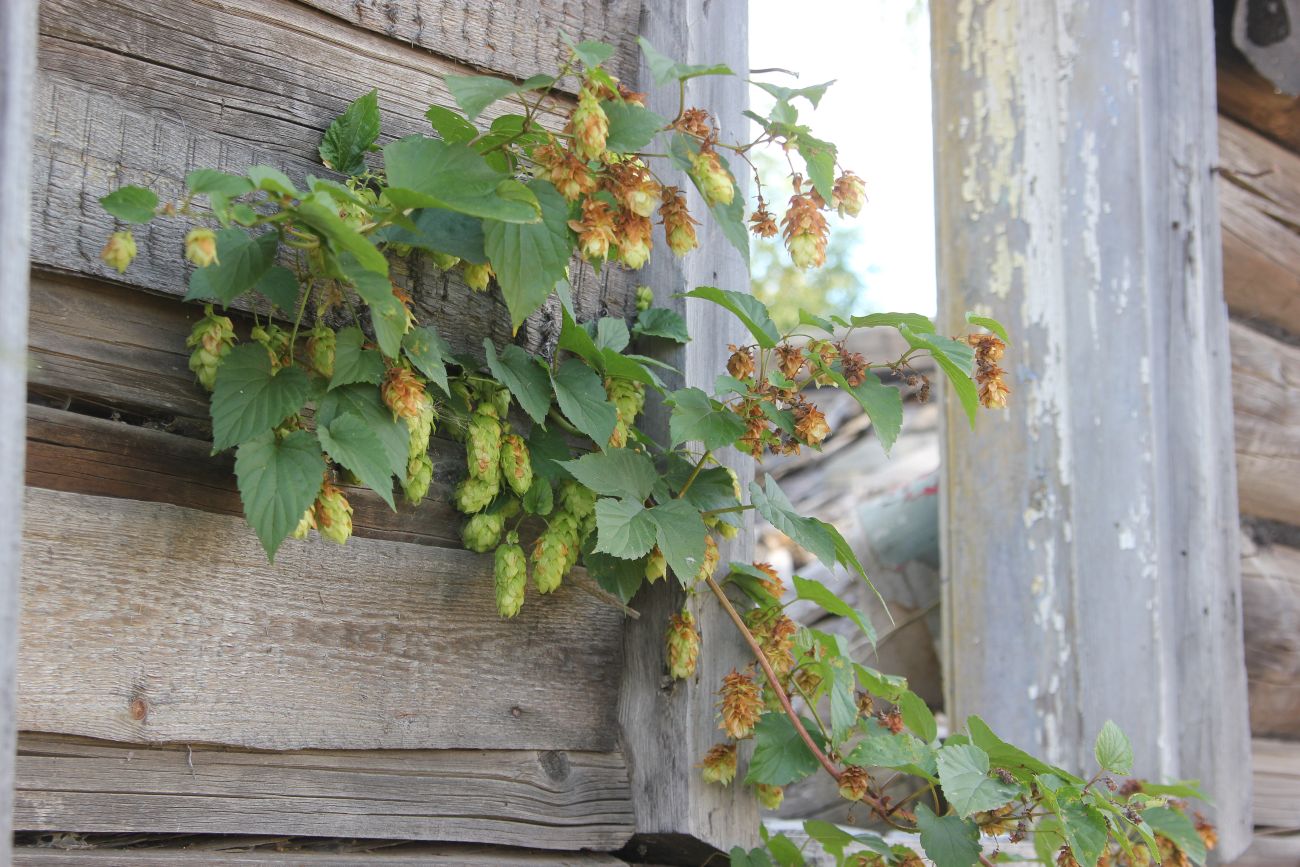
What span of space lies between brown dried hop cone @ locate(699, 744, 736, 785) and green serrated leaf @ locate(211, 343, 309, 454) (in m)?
0.73

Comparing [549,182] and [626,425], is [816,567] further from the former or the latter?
[549,182]

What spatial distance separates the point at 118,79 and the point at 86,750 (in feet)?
2.19

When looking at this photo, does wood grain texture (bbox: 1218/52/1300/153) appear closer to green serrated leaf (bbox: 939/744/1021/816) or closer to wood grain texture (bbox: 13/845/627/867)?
green serrated leaf (bbox: 939/744/1021/816)

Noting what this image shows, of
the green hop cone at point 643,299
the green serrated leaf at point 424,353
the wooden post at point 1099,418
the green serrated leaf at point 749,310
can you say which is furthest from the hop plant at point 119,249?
the wooden post at point 1099,418

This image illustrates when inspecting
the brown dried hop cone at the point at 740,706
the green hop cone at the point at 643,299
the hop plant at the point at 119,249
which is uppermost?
the hop plant at the point at 119,249

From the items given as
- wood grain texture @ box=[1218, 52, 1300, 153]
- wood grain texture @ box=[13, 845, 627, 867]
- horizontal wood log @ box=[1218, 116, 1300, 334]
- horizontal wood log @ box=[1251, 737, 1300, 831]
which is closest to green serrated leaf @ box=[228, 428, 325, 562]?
wood grain texture @ box=[13, 845, 627, 867]

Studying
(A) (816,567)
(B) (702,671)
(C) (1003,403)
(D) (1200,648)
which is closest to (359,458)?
(B) (702,671)

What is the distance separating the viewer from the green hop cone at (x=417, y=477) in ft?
4.20

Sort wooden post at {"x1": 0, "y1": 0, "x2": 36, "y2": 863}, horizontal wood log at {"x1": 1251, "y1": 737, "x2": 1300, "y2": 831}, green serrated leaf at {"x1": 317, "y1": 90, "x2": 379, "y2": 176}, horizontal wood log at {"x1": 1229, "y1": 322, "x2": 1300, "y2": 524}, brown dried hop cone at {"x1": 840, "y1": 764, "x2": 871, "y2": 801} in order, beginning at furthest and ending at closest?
horizontal wood log at {"x1": 1229, "y1": 322, "x2": 1300, "y2": 524} → horizontal wood log at {"x1": 1251, "y1": 737, "x2": 1300, "y2": 831} → brown dried hop cone at {"x1": 840, "y1": 764, "x2": 871, "y2": 801} → green serrated leaf at {"x1": 317, "y1": 90, "x2": 379, "y2": 176} → wooden post at {"x1": 0, "y1": 0, "x2": 36, "y2": 863}

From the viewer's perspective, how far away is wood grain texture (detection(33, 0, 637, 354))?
1138mm

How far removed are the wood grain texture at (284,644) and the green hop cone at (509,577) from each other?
7cm

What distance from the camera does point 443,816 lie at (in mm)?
1374

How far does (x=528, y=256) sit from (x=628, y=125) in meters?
0.18

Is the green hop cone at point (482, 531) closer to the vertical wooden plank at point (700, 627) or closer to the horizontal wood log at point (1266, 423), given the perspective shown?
the vertical wooden plank at point (700, 627)
